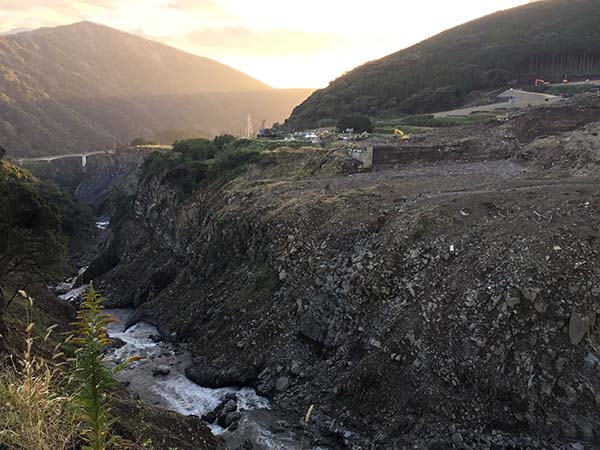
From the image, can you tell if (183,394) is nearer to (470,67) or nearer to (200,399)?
(200,399)

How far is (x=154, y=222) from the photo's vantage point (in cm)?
4297

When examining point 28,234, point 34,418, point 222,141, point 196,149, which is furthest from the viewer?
point 222,141

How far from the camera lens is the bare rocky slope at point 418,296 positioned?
1586 cm

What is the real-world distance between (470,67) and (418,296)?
78.5m

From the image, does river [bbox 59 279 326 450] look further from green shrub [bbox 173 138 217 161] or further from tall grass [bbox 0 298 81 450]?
green shrub [bbox 173 138 217 161]

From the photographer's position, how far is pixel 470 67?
85.6m

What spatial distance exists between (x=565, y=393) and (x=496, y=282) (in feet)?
14.5

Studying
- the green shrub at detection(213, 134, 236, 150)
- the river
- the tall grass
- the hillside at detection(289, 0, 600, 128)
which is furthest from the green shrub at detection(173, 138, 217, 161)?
the tall grass

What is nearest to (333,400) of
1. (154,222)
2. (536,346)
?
(536,346)

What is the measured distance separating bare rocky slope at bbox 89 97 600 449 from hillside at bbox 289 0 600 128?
43893 mm

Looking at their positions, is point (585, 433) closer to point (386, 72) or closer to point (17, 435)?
point (17, 435)

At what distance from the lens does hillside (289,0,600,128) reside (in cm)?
7606

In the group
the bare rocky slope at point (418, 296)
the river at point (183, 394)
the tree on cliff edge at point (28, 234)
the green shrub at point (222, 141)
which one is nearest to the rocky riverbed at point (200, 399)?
the river at point (183, 394)

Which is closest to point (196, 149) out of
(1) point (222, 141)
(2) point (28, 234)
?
(1) point (222, 141)
